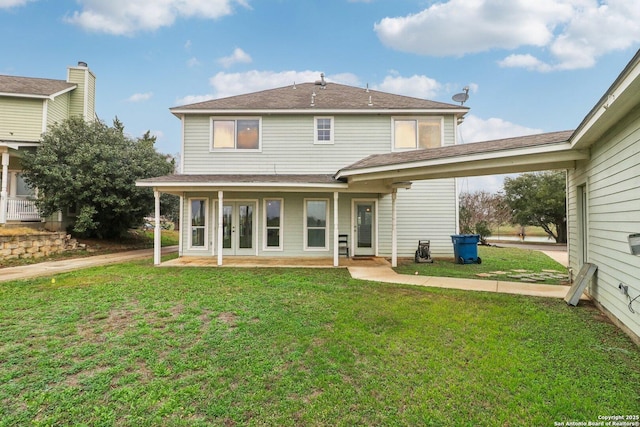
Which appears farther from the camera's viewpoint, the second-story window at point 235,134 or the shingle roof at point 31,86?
the shingle roof at point 31,86

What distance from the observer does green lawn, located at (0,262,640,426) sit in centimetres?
240

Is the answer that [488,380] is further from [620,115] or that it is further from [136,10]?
[136,10]

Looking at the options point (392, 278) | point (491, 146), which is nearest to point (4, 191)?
point (392, 278)

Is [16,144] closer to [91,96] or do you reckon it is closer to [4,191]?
[4,191]

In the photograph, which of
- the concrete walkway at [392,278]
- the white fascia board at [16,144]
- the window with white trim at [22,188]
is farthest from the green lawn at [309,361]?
the window with white trim at [22,188]

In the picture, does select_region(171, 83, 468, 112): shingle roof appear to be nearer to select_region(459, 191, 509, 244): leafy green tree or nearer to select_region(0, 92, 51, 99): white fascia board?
select_region(0, 92, 51, 99): white fascia board

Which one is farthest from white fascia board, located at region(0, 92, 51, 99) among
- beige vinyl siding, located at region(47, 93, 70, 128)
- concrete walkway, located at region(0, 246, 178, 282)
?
concrete walkway, located at region(0, 246, 178, 282)

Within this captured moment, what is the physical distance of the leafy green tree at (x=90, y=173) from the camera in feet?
39.0

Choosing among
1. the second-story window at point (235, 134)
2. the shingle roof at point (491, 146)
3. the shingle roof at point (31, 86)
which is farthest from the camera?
the shingle roof at point (31, 86)

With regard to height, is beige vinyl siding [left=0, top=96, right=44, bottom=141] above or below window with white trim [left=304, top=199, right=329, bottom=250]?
above

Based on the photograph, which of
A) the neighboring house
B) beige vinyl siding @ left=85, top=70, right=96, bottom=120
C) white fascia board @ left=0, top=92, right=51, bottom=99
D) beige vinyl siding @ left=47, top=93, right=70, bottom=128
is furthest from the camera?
beige vinyl siding @ left=85, top=70, right=96, bottom=120

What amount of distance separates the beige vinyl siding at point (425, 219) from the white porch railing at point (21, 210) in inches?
558

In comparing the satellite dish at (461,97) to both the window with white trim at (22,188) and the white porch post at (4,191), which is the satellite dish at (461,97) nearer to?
the white porch post at (4,191)

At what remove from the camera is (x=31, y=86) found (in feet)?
48.4
